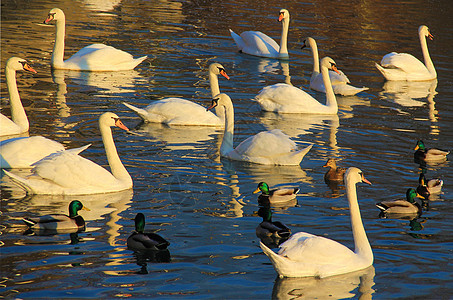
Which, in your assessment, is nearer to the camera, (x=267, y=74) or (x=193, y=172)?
(x=193, y=172)

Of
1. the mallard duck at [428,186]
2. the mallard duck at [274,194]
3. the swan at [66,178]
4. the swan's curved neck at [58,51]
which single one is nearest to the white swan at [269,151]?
the mallard duck at [274,194]

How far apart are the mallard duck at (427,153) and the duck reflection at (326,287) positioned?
4895 mm

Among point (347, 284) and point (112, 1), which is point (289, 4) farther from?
point (347, 284)

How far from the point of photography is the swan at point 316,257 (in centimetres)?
724

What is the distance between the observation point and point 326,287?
7262mm

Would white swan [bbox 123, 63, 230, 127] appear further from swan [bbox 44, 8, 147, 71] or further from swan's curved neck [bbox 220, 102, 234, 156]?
swan [bbox 44, 8, 147, 71]

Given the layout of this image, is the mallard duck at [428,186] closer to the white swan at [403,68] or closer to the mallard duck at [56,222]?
the mallard duck at [56,222]

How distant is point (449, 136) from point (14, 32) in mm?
13399

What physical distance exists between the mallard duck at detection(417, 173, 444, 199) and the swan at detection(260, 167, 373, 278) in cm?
282

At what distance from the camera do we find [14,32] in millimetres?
21594

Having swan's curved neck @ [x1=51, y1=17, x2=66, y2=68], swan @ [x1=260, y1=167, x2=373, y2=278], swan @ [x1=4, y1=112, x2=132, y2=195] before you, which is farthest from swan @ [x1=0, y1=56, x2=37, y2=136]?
swan @ [x1=260, y1=167, x2=373, y2=278]

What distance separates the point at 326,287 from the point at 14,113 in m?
7.33

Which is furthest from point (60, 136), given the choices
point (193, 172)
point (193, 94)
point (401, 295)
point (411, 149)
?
point (401, 295)

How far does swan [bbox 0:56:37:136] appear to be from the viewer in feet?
40.3
